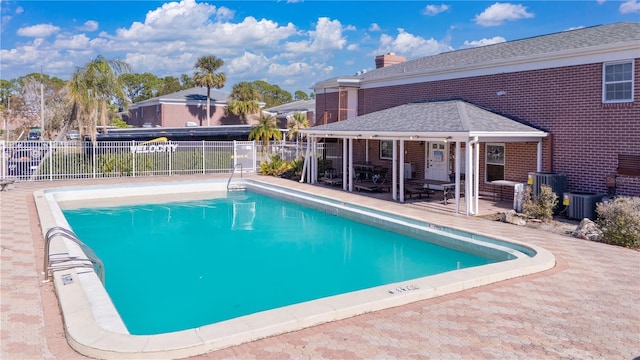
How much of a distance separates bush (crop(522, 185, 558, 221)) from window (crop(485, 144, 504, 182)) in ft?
11.2

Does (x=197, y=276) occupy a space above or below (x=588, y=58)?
below

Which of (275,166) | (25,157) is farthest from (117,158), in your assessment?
→ (275,166)

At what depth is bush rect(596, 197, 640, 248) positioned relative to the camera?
10.7m

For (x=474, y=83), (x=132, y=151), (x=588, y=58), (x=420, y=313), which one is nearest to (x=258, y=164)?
(x=132, y=151)

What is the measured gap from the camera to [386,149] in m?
23.2

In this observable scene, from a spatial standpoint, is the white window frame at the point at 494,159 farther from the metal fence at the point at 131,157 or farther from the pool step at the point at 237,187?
the pool step at the point at 237,187

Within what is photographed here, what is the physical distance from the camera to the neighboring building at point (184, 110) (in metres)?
49.3

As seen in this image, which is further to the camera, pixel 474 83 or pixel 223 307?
pixel 474 83

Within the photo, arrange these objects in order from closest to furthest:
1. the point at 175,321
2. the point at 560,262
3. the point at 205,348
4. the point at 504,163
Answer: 1. the point at 205,348
2. the point at 175,321
3. the point at 560,262
4. the point at 504,163

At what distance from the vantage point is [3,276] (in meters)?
8.14

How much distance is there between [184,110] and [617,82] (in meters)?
42.7

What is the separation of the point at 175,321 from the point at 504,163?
1305 cm

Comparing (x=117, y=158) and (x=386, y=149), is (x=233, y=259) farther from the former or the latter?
(x=117, y=158)

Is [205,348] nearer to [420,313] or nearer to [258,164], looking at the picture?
[420,313]
